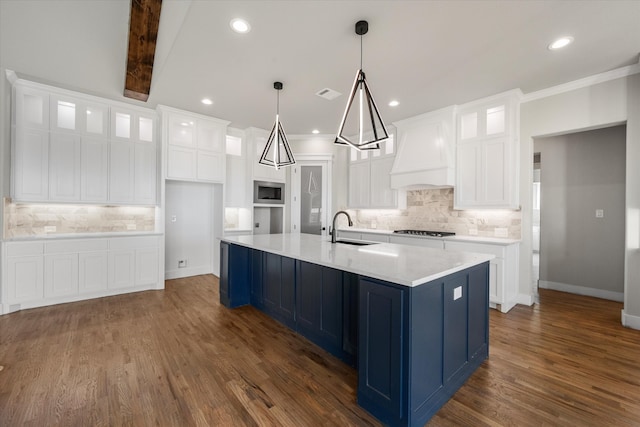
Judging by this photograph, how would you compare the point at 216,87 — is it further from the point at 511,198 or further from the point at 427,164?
the point at 511,198

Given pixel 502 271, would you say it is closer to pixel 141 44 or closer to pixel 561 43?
pixel 561 43

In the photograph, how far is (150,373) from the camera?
2164mm

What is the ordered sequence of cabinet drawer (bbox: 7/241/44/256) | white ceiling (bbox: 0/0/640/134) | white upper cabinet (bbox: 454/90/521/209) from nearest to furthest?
white ceiling (bbox: 0/0/640/134)
cabinet drawer (bbox: 7/241/44/256)
white upper cabinet (bbox: 454/90/521/209)

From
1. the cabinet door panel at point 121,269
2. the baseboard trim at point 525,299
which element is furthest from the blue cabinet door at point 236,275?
the baseboard trim at point 525,299

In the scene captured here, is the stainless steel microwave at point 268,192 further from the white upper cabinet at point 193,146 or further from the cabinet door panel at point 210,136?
the cabinet door panel at point 210,136

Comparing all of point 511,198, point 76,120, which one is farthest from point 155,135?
point 511,198

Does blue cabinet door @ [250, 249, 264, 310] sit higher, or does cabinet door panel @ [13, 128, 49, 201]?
cabinet door panel @ [13, 128, 49, 201]

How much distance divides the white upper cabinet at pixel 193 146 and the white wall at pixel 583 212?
5.50m

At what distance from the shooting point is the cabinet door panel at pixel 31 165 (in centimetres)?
352

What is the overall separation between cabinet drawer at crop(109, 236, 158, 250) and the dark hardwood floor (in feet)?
3.36

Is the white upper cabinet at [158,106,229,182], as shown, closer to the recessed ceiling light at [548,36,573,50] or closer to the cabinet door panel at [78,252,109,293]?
the cabinet door panel at [78,252,109,293]

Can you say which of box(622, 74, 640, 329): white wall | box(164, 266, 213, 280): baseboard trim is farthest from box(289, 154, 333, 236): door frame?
box(622, 74, 640, 329): white wall

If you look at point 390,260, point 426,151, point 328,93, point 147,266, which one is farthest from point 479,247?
point 147,266

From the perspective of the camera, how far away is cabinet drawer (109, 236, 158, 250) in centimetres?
403
